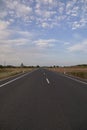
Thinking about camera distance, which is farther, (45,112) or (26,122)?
(45,112)

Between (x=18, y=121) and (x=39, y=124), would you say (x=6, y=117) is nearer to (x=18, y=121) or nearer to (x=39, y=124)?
(x=18, y=121)

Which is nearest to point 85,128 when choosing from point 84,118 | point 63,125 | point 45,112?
point 63,125

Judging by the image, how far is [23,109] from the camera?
312 inches

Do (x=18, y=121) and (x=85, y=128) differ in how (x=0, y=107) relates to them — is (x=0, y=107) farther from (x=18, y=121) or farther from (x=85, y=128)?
(x=85, y=128)

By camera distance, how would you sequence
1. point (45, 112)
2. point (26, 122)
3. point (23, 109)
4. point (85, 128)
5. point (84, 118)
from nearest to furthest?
point (85, 128)
point (26, 122)
point (84, 118)
point (45, 112)
point (23, 109)

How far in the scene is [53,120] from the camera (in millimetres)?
6371

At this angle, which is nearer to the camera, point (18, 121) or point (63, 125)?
point (63, 125)

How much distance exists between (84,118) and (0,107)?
10.7 feet

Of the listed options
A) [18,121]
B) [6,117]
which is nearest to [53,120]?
[18,121]

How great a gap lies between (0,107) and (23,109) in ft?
3.13

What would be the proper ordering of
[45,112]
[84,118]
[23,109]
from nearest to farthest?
1. [84,118]
2. [45,112]
3. [23,109]

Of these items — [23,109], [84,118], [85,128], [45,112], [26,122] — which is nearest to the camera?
[85,128]

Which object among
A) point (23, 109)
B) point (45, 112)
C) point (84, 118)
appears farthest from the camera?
point (23, 109)

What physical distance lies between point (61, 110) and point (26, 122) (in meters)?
2.01
